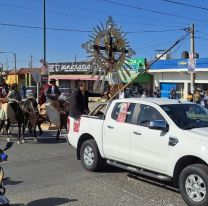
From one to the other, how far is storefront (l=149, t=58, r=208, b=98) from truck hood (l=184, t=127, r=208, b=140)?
31.2m

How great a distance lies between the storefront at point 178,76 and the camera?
1502 inches

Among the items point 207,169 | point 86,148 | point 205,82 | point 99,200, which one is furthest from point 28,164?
point 205,82

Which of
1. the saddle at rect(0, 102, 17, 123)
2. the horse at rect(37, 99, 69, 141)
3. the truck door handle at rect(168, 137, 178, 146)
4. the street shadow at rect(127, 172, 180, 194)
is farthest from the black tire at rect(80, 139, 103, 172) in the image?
the horse at rect(37, 99, 69, 141)

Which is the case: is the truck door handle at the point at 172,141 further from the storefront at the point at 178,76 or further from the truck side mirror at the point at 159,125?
the storefront at the point at 178,76

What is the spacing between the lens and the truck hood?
6.60 meters

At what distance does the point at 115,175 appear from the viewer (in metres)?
8.68

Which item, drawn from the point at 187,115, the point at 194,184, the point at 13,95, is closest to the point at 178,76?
the point at 13,95

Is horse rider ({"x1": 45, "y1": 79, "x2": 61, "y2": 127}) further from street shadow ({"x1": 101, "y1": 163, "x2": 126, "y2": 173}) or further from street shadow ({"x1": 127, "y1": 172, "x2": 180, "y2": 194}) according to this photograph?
street shadow ({"x1": 127, "y1": 172, "x2": 180, "y2": 194})

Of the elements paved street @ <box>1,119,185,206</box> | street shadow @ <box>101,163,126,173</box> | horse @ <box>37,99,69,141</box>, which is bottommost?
paved street @ <box>1,119,185,206</box>

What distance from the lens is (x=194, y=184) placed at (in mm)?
6465

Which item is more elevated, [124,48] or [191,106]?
[124,48]

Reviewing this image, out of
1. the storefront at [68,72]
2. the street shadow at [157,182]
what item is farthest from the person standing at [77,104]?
the storefront at [68,72]

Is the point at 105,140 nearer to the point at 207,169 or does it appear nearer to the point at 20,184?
the point at 20,184

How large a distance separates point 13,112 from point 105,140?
5.85 meters
